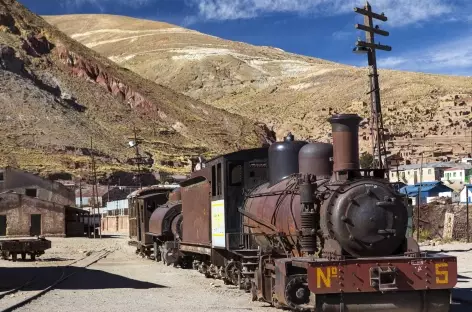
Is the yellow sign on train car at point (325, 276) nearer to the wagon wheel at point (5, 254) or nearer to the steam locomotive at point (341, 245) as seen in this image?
the steam locomotive at point (341, 245)

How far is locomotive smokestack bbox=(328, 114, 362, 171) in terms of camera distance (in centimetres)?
1190

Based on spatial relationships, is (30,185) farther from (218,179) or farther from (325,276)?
(325,276)

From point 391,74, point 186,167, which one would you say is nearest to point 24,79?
point 186,167

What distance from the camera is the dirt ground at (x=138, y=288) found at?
49.0 ft

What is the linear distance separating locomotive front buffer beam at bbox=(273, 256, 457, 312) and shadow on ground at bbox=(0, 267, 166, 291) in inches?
368

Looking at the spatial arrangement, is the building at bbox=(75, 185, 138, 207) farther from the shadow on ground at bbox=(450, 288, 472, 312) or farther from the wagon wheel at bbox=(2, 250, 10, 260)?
the shadow on ground at bbox=(450, 288, 472, 312)

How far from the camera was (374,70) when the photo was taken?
2356cm

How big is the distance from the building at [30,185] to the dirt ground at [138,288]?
106ft

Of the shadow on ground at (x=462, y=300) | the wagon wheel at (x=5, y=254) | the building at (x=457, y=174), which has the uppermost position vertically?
the building at (x=457, y=174)

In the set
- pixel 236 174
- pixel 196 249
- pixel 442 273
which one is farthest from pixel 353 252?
pixel 196 249

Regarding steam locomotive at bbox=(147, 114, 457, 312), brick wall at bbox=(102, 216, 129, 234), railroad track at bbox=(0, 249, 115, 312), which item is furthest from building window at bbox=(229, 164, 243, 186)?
brick wall at bbox=(102, 216, 129, 234)

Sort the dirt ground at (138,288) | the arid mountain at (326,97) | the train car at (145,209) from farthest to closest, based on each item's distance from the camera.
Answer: the arid mountain at (326,97) < the train car at (145,209) < the dirt ground at (138,288)

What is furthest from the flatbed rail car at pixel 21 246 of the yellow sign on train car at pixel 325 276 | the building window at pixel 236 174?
the yellow sign on train car at pixel 325 276

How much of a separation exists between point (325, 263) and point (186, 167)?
258 feet
